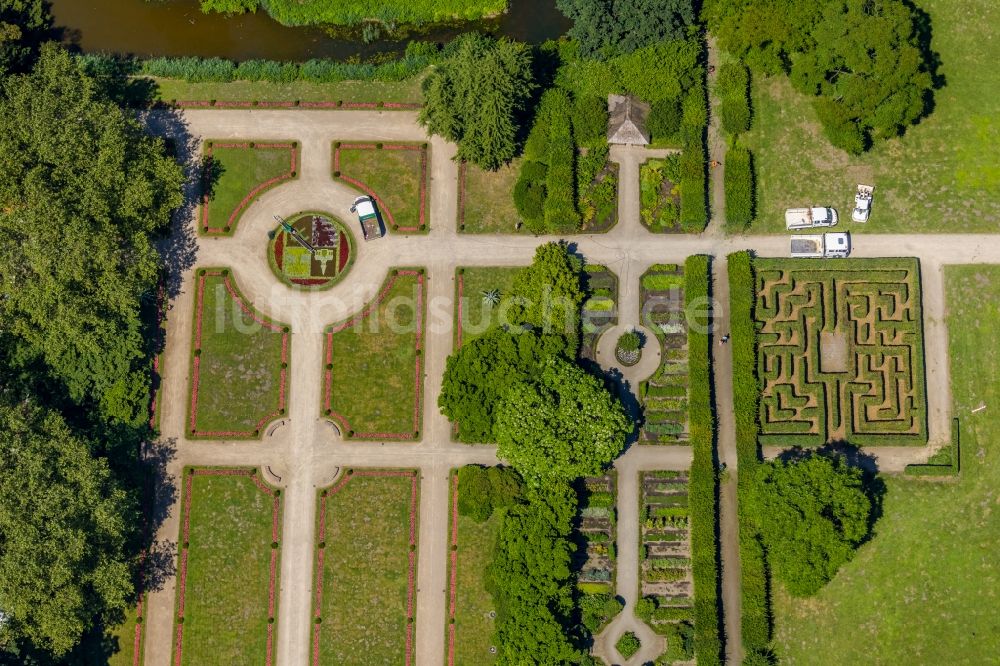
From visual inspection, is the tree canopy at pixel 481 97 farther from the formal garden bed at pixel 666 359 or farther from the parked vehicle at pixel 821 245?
the parked vehicle at pixel 821 245

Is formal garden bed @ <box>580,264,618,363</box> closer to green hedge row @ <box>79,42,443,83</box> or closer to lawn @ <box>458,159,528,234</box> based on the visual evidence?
lawn @ <box>458,159,528,234</box>

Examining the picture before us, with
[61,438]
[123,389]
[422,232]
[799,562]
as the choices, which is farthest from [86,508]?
[799,562]

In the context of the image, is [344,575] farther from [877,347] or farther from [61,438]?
[877,347]

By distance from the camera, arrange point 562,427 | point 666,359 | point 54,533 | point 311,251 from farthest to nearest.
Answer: point 311,251
point 666,359
point 562,427
point 54,533

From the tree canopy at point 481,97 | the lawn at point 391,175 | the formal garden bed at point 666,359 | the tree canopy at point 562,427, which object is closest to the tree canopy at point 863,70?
the formal garden bed at point 666,359

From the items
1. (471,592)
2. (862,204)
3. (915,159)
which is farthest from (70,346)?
(915,159)

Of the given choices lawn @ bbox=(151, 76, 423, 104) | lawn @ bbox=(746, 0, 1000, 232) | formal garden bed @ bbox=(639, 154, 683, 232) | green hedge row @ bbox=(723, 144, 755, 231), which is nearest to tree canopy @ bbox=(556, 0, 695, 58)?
lawn @ bbox=(746, 0, 1000, 232)

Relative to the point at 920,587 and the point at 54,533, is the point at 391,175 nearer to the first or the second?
the point at 54,533
